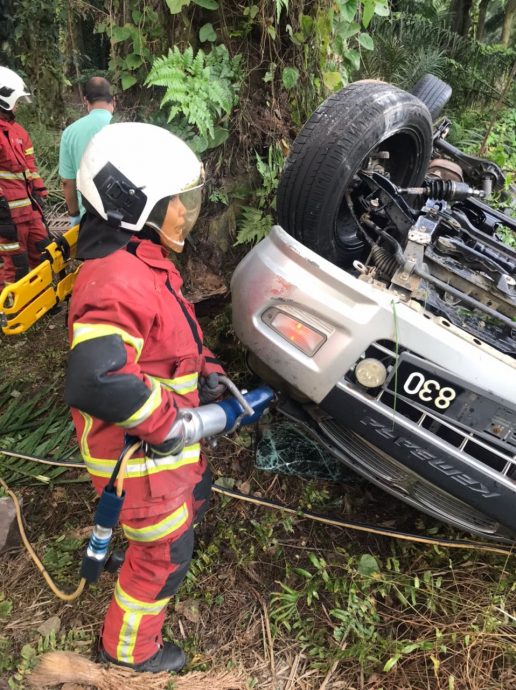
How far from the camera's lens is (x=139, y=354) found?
1690 mm

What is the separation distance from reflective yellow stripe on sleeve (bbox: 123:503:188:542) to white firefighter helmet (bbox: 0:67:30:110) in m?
4.26

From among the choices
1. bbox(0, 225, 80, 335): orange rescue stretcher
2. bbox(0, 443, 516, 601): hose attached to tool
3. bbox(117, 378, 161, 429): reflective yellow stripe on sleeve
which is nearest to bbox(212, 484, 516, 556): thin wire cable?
bbox(0, 443, 516, 601): hose attached to tool

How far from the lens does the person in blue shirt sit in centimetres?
361

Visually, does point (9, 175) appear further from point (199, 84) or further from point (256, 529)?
point (256, 529)

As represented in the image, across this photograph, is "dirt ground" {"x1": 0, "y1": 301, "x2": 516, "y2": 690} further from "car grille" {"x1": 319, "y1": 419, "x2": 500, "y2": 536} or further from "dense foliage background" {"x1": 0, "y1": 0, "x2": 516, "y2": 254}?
"dense foliage background" {"x1": 0, "y1": 0, "x2": 516, "y2": 254}

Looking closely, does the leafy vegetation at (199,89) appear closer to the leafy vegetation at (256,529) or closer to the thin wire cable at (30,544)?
the leafy vegetation at (256,529)

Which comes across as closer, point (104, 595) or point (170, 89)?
point (104, 595)

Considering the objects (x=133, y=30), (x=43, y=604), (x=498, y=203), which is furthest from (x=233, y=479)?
(x=498, y=203)

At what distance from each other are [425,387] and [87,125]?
9.97 feet

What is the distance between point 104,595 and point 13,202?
379 cm

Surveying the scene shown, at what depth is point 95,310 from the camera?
1611mm

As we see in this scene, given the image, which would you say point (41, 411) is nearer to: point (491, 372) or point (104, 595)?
point (104, 595)

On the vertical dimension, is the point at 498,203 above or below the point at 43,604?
above

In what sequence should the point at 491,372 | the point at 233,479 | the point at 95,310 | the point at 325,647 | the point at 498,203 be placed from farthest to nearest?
the point at 498,203 → the point at 233,479 → the point at 325,647 → the point at 491,372 → the point at 95,310
